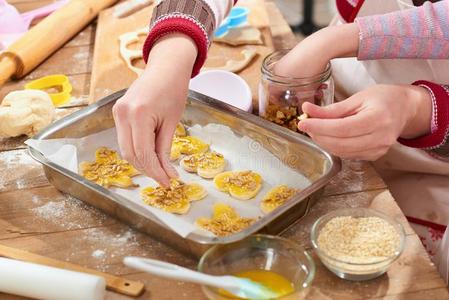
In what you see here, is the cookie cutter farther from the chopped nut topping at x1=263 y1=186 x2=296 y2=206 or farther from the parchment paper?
the chopped nut topping at x1=263 y1=186 x2=296 y2=206

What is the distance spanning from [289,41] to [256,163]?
0.57m

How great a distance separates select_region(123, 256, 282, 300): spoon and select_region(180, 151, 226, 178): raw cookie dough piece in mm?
348

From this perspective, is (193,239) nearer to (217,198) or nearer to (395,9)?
(217,198)

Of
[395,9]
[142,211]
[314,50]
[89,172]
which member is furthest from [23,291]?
[395,9]

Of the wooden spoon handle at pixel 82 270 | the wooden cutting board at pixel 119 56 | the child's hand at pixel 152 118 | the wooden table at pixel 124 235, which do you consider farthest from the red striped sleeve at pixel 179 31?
the wooden spoon handle at pixel 82 270

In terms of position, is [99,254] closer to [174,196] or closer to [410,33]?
[174,196]

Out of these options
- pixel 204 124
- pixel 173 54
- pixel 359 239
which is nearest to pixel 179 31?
pixel 173 54

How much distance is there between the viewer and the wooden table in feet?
2.95

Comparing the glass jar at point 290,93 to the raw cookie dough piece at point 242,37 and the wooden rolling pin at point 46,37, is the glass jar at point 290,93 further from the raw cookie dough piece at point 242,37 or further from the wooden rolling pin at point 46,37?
the wooden rolling pin at point 46,37

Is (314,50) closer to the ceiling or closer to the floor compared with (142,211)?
closer to the ceiling

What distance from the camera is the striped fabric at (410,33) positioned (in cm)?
114

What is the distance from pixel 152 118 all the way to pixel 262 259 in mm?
272

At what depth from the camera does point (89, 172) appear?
117 centimetres

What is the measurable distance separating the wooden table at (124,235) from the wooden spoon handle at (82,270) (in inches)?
0.5
